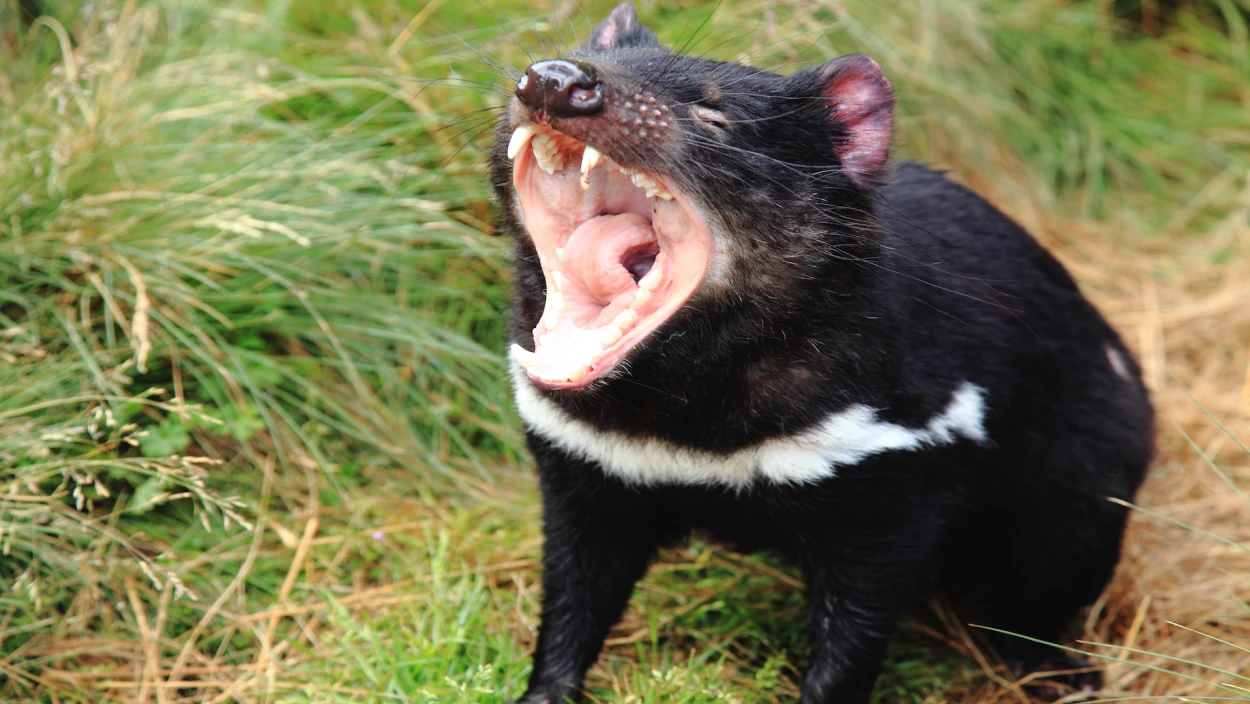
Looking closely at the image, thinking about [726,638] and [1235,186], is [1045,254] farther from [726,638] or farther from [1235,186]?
[1235,186]

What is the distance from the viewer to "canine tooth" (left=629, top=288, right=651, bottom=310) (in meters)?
2.20

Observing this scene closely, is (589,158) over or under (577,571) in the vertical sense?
over

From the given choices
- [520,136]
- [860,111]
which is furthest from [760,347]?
[520,136]

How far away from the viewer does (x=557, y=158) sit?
2.33 metres

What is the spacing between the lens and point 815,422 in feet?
7.69

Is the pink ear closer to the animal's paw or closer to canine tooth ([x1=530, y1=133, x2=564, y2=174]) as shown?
canine tooth ([x1=530, y1=133, x2=564, y2=174])

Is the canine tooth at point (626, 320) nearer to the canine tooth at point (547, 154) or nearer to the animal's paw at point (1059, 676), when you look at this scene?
the canine tooth at point (547, 154)

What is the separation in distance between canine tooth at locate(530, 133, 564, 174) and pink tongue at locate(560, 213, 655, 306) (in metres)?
0.13

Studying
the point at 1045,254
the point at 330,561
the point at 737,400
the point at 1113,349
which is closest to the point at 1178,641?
the point at 1113,349

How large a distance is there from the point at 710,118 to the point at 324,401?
67.3 inches

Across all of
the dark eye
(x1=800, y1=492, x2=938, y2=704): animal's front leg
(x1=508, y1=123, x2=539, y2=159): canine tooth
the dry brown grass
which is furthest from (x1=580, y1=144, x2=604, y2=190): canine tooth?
the dry brown grass

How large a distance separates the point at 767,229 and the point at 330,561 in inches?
67.1

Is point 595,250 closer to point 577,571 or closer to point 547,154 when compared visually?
point 547,154

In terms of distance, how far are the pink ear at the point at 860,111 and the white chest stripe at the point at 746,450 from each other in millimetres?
497
